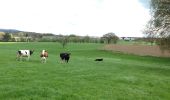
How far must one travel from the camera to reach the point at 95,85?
19.0 meters

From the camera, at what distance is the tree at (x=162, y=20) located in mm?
44287

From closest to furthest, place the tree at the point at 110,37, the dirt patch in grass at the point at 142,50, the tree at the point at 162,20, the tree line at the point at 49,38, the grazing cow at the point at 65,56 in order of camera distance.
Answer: the grazing cow at the point at 65,56 → the tree at the point at 162,20 → the dirt patch in grass at the point at 142,50 → the tree line at the point at 49,38 → the tree at the point at 110,37

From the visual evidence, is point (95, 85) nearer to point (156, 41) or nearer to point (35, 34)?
point (156, 41)

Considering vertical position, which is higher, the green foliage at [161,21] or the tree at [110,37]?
the green foliage at [161,21]

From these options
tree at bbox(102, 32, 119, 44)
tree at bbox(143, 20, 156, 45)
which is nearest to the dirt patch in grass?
tree at bbox(143, 20, 156, 45)

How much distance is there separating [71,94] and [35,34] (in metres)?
170

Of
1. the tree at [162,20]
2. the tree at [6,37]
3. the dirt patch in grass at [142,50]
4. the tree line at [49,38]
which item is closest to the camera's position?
the tree at [162,20]

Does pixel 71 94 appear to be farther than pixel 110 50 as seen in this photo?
No

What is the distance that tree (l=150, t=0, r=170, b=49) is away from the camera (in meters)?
44.3

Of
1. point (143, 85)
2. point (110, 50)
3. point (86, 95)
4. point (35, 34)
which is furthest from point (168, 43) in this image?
point (35, 34)

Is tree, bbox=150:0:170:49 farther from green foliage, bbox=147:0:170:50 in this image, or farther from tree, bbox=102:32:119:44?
tree, bbox=102:32:119:44

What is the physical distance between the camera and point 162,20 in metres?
45.2

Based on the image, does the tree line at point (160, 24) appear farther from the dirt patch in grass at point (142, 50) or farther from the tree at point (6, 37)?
the tree at point (6, 37)

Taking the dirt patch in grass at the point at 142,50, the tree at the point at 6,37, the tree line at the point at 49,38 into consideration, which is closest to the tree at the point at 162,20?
the dirt patch in grass at the point at 142,50
